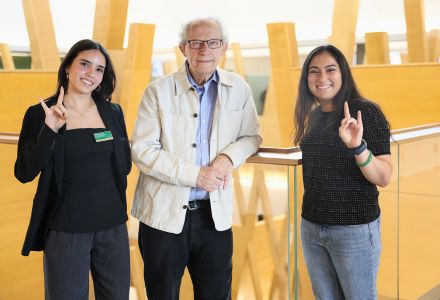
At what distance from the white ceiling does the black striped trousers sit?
851cm

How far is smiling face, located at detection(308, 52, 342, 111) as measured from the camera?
7.00 feet

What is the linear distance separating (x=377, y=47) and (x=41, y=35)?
4045 mm

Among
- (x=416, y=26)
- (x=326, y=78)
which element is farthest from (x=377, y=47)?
(x=326, y=78)

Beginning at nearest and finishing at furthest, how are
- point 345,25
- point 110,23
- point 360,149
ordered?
point 360,149 → point 110,23 → point 345,25

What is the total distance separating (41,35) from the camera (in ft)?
23.1

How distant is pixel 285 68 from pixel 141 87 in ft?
6.95

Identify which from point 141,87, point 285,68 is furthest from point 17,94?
point 285,68

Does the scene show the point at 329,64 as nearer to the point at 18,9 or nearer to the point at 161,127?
the point at 161,127

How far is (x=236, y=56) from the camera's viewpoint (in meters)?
11.6

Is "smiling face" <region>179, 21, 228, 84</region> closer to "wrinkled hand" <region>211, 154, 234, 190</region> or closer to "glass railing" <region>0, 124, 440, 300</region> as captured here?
"wrinkled hand" <region>211, 154, 234, 190</region>

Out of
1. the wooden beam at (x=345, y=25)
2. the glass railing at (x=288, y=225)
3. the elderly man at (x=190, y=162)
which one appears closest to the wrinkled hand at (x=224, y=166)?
the elderly man at (x=190, y=162)

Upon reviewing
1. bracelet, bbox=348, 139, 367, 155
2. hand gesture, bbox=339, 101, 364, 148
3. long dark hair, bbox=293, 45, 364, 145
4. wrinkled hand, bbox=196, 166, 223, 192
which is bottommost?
wrinkled hand, bbox=196, 166, 223, 192

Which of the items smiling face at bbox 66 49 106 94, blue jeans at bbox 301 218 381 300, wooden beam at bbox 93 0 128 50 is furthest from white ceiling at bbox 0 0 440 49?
blue jeans at bbox 301 218 381 300

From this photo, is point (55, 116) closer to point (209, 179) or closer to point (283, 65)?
point (209, 179)
